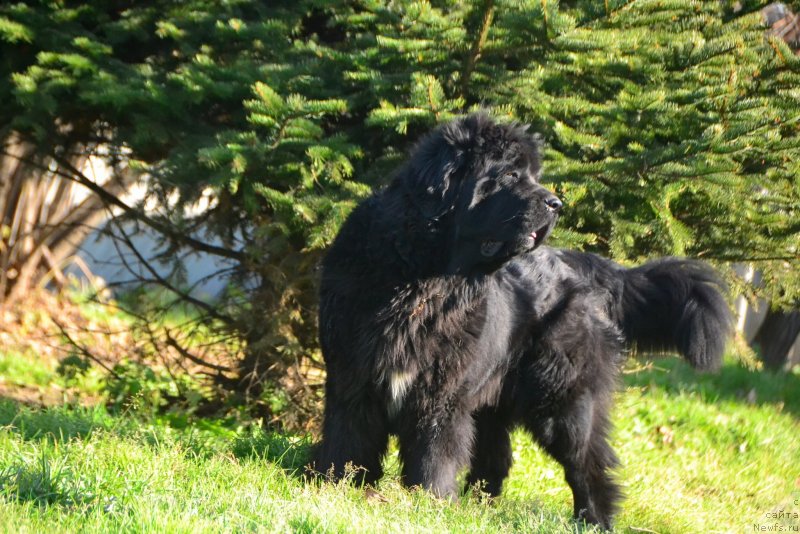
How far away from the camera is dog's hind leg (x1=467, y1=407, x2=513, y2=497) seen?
5234 mm

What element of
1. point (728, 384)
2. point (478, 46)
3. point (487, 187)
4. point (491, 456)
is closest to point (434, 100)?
point (478, 46)

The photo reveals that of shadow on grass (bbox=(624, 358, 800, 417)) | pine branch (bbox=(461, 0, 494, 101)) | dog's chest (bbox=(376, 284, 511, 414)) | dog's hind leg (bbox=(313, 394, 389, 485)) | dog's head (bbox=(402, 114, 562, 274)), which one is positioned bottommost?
shadow on grass (bbox=(624, 358, 800, 417))

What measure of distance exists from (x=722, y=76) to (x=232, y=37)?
310 centimetres

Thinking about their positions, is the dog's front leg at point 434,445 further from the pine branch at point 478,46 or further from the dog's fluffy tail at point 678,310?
the pine branch at point 478,46

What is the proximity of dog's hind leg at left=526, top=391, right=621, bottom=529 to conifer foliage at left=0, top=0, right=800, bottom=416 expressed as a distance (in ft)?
3.38

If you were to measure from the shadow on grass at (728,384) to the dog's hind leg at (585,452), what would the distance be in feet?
9.95

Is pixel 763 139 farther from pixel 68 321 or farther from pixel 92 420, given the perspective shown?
pixel 68 321

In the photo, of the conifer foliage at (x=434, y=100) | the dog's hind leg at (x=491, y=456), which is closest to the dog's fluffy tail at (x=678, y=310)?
the conifer foliage at (x=434, y=100)

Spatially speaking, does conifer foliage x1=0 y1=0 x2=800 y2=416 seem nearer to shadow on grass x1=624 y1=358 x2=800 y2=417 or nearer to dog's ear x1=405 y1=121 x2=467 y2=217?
dog's ear x1=405 y1=121 x2=467 y2=217

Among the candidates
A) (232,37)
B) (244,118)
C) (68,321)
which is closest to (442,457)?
(244,118)

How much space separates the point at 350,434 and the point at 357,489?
0.28 metres

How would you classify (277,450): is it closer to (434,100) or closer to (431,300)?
(431,300)

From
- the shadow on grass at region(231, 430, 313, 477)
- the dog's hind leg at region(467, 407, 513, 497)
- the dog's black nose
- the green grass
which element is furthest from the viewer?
the dog's hind leg at region(467, 407, 513, 497)

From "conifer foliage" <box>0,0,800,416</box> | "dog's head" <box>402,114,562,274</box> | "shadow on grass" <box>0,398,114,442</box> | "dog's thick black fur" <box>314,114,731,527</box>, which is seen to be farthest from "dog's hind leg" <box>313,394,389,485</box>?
"shadow on grass" <box>0,398,114,442</box>
